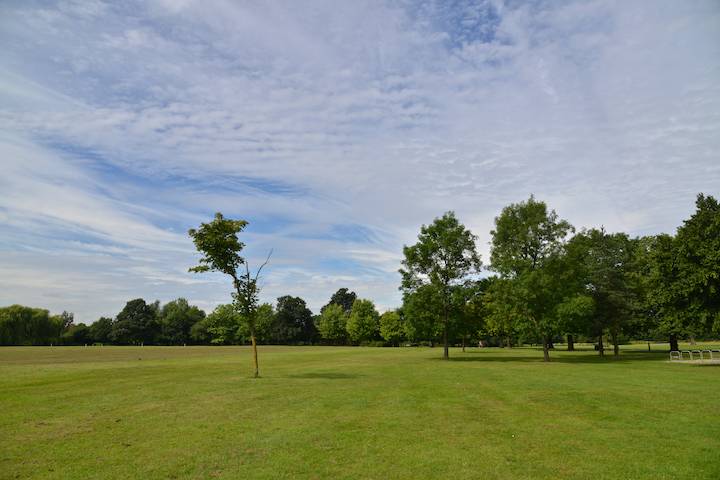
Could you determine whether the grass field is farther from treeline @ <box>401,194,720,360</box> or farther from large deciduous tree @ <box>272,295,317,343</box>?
large deciduous tree @ <box>272,295,317,343</box>

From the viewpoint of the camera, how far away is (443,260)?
2101 inches

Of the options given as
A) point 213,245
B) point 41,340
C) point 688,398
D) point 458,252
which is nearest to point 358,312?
point 458,252

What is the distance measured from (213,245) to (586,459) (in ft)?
83.0

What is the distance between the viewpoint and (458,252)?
2079 inches

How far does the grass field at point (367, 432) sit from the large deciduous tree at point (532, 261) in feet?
73.3

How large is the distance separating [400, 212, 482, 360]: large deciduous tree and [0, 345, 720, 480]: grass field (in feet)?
97.0

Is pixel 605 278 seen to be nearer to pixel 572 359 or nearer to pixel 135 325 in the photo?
pixel 572 359

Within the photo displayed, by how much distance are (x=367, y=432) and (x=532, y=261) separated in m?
39.7

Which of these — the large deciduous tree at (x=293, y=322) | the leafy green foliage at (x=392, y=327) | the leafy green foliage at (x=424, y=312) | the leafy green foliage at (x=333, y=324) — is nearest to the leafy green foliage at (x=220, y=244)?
the leafy green foliage at (x=424, y=312)

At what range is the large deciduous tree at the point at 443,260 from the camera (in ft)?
172

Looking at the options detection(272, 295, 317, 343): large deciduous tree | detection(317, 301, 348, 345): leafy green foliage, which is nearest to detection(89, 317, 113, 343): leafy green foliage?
detection(272, 295, 317, 343): large deciduous tree

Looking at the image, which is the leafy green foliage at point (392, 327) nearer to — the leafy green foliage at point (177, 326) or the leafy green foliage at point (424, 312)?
the leafy green foliage at point (424, 312)

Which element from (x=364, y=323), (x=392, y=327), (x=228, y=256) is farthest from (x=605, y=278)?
(x=364, y=323)

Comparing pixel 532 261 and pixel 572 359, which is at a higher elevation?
pixel 532 261
